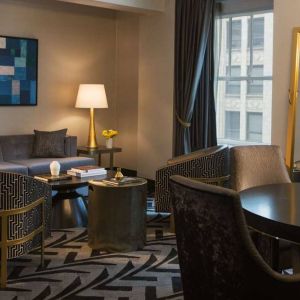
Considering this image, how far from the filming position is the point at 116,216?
3.85m

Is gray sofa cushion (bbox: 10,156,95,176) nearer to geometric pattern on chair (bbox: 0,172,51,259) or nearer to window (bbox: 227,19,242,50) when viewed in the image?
geometric pattern on chair (bbox: 0,172,51,259)

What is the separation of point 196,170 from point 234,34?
2163 mm

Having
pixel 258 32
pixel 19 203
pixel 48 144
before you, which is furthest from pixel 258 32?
pixel 19 203

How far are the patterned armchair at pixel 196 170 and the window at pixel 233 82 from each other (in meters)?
1.56

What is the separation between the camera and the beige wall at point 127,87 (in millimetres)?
7027

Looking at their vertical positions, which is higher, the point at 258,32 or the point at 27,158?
the point at 258,32

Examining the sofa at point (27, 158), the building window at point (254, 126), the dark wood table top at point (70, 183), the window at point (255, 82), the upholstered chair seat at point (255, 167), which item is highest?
the window at point (255, 82)

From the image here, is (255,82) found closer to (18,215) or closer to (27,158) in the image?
(27,158)

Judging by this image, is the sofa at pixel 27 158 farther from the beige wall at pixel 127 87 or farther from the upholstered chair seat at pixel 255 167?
the upholstered chair seat at pixel 255 167

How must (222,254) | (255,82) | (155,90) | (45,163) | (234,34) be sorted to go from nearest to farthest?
A: (222,254) < (45,163) < (255,82) < (234,34) < (155,90)

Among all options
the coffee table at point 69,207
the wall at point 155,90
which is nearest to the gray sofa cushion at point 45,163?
the coffee table at point 69,207

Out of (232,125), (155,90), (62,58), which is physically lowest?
(232,125)

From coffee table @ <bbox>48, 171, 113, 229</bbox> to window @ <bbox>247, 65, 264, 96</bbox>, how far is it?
2.10m

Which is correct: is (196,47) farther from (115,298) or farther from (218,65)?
(115,298)
